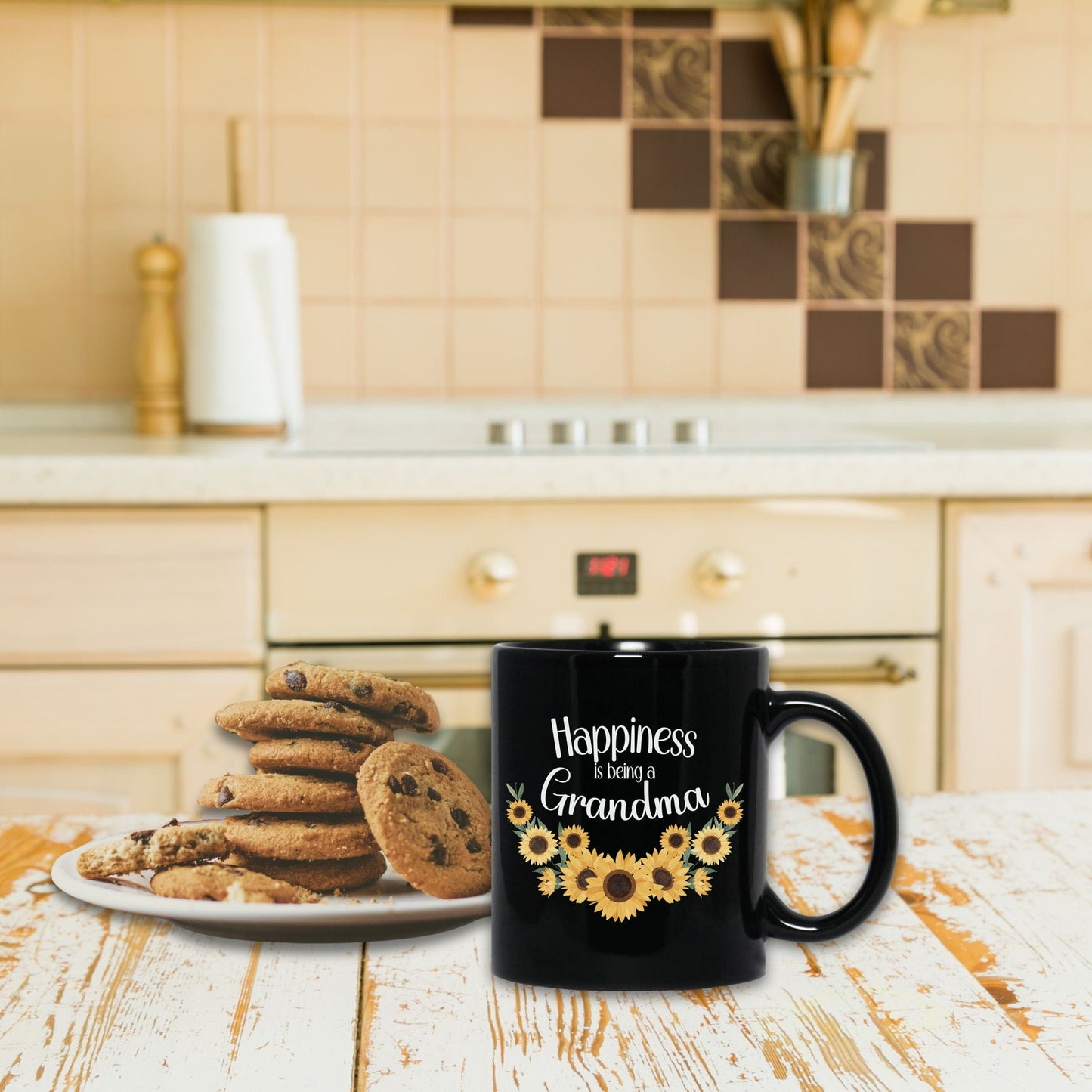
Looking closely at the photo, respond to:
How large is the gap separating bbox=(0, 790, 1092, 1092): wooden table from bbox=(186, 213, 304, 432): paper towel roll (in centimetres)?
120

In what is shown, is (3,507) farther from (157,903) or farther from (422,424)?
(157,903)

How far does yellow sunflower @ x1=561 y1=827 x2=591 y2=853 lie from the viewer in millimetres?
357

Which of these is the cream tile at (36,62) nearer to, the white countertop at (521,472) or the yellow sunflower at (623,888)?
the white countertop at (521,472)

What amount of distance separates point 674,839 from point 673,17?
1.66 m

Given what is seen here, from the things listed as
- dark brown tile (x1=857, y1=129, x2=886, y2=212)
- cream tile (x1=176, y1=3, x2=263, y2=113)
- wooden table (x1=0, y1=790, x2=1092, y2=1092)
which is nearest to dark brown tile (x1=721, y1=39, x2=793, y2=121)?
dark brown tile (x1=857, y1=129, x2=886, y2=212)

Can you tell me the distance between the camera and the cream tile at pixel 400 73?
1811 millimetres

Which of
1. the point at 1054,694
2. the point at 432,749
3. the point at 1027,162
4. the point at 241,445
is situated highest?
the point at 1027,162

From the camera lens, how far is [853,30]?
169 cm

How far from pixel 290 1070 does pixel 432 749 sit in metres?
0.11

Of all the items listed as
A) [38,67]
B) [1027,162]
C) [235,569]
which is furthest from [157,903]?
[1027,162]

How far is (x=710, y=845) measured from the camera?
0.36m

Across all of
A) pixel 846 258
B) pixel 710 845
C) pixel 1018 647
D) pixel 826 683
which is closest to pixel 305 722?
pixel 710 845

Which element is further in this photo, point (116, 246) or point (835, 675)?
point (116, 246)

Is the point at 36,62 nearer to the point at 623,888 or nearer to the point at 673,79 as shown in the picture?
the point at 673,79
